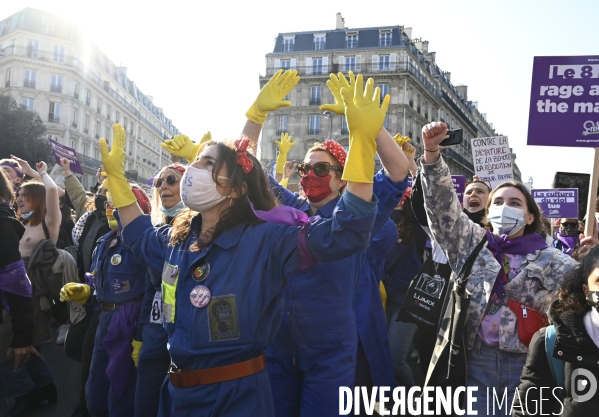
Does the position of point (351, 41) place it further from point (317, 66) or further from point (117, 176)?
point (117, 176)

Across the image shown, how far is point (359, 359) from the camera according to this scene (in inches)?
126

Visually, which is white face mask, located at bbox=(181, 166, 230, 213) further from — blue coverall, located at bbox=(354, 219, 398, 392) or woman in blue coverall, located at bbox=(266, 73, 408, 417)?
blue coverall, located at bbox=(354, 219, 398, 392)

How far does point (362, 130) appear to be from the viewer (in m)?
1.87

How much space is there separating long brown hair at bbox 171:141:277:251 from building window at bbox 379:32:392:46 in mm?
47688

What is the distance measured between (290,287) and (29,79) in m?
57.0

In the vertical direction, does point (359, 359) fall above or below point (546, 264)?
below

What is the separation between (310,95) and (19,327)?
4400 centimetres

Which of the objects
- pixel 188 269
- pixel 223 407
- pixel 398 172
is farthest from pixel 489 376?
pixel 188 269

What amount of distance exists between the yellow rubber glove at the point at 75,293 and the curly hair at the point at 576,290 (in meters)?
3.18

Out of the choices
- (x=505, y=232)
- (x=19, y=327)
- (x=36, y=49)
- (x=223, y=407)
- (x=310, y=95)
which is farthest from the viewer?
(x=36, y=49)

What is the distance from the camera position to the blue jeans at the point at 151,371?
2955 mm

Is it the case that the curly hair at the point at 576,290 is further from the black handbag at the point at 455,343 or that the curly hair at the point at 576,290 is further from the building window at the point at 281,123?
the building window at the point at 281,123

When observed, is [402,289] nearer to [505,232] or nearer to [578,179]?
[505,232]

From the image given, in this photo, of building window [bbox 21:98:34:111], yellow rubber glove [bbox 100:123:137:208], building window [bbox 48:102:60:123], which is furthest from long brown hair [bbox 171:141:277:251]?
building window [bbox 21:98:34:111]
